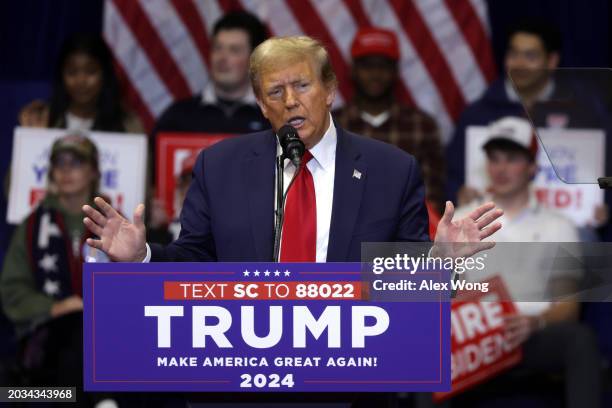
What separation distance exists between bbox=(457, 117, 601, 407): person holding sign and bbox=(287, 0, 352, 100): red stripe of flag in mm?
1181

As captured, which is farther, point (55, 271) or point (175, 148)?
point (175, 148)

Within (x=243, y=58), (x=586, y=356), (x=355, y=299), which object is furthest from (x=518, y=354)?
(x=355, y=299)

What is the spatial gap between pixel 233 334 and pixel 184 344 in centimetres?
11

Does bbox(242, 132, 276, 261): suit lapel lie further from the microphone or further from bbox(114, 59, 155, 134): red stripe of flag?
bbox(114, 59, 155, 134): red stripe of flag

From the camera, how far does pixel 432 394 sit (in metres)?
5.17

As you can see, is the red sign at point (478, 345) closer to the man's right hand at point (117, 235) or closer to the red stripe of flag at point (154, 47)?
the man's right hand at point (117, 235)

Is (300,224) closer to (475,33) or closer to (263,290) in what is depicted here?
(263,290)

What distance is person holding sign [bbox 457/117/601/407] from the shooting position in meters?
5.27

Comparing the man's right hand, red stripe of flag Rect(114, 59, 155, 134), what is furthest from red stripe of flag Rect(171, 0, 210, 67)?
the man's right hand

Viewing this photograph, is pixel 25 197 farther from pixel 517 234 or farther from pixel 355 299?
pixel 355 299

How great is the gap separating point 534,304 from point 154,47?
273cm

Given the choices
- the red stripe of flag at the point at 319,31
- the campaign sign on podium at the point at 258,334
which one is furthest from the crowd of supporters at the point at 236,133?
the campaign sign on podium at the point at 258,334

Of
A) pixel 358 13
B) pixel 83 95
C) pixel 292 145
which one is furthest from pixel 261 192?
pixel 358 13

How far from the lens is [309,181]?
3.34 meters
